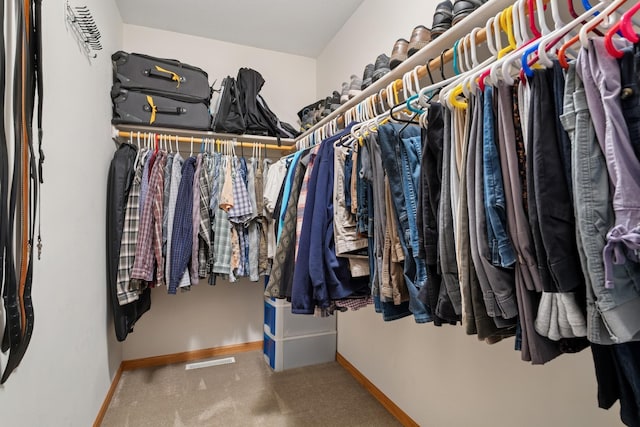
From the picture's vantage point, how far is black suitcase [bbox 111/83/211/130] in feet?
6.72

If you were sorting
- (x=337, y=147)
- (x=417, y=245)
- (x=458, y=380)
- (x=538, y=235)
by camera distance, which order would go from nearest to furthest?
1. (x=538, y=235)
2. (x=417, y=245)
3. (x=337, y=147)
4. (x=458, y=380)

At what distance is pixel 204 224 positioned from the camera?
2018 millimetres

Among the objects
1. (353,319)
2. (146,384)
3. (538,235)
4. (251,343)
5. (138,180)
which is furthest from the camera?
(251,343)

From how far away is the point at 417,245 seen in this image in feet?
2.84

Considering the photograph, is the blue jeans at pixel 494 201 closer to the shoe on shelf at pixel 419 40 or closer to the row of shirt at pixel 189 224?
the shoe on shelf at pixel 419 40

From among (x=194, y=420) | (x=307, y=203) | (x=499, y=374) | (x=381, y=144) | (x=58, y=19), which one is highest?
(x=58, y=19)

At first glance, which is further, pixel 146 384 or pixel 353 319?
pixel 353 319

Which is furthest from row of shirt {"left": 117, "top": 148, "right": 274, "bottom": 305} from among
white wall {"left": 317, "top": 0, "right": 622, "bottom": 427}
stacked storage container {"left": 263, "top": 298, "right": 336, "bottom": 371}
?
white wall {"left": 317, "top": 0, "right": 622, "bottom": 427}

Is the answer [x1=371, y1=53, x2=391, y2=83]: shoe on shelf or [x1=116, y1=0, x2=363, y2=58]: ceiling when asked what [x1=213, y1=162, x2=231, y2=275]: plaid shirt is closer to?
[x1=371, y1=53, x2=391, y2=83]: shoe on shelf

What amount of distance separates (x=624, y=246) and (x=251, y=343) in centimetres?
271

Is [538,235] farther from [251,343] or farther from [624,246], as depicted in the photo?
[251,343]

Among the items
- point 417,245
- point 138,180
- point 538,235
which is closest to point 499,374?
point 417,245

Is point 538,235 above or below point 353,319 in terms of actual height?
above

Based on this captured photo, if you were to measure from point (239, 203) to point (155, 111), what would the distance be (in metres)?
0.84
